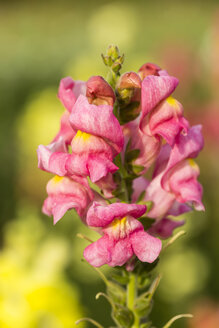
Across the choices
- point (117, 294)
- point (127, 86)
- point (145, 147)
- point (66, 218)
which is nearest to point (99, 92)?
point (127, 86)

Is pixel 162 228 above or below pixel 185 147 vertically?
below

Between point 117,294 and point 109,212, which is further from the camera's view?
point 117,294

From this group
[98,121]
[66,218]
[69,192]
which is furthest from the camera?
[66,218]

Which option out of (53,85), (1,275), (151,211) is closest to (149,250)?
(151,211)

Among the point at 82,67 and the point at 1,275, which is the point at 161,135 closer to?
the point at 1,275

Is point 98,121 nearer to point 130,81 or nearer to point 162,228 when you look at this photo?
point 130,81

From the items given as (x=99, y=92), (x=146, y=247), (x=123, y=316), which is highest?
(x=99, y=92)

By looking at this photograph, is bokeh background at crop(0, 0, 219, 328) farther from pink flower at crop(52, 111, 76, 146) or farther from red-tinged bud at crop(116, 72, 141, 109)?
red-tinged bud at crop(116, 72, 141, 109)

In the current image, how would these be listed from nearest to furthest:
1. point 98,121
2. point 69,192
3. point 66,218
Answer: point 98,121
point 69,192
point 66,218
